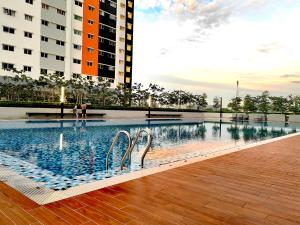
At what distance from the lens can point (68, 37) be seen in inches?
1570

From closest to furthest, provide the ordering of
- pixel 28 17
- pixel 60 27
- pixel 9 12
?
pixel 9 12 < pixel 28 17 < pixel 60 27

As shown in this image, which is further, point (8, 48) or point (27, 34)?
point (27, 34)

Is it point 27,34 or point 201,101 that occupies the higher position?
point 27,34

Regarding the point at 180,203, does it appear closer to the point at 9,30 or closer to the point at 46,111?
the point at 46,111

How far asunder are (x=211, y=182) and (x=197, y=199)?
1.00 m

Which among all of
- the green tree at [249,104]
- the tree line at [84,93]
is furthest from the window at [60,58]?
the green tree at [249,104]

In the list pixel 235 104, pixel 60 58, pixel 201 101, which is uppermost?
pixel 60 58

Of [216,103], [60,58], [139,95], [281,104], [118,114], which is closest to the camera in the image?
[118,114]

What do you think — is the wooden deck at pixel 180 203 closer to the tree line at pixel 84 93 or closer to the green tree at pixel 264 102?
the tree line at pixel 84 93

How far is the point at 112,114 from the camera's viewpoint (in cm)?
2616

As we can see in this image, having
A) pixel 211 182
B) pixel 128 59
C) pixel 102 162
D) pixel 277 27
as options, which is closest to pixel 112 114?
pixel 277 27

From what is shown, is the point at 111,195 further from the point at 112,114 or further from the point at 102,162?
the point at 112,114

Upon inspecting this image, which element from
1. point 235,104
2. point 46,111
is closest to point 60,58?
point 46,111

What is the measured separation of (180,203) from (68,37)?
4089cm
